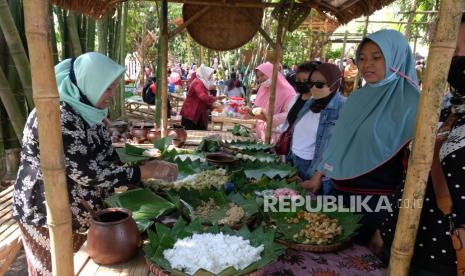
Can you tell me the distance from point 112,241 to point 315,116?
83.5 inches

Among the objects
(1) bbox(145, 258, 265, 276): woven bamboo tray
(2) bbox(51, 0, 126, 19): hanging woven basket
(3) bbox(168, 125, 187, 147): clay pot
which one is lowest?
(1) bbox(145, 258, 265, 276): woven bamboo tray

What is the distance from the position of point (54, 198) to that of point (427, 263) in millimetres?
1401

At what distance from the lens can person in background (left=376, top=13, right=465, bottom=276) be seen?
49.5 inches

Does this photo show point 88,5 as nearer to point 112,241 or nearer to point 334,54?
point 112,241

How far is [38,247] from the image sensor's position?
6.68ft

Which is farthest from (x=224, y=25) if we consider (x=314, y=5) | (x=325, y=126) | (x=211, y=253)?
(x=211, y=253)

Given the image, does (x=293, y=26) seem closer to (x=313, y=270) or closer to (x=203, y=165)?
(x=203, y=165)

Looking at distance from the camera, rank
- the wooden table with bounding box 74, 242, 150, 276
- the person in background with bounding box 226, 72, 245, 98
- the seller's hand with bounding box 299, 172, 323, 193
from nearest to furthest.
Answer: the wooden table with bounding box 74, 242, 150, 276
the seller's hand with bounding box 299, 172, 323, 193
the person in background with bounding box 226, 72, 245, 98

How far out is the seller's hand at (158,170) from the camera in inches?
83.9

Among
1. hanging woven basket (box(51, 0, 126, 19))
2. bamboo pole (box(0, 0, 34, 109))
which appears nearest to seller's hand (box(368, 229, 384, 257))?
hanging woven basket (box(51, 0, 126, 19))

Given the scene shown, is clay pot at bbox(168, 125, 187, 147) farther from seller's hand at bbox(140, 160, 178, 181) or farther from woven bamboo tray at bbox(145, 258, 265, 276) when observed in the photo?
woven bamboo tray at bbox(145, 258, 265, 276)

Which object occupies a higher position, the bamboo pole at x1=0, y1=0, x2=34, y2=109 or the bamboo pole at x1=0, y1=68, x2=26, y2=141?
the bamboo pole at x1=0, y1=0, x2=34, y2=109

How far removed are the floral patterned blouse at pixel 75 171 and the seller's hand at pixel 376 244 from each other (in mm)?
1305

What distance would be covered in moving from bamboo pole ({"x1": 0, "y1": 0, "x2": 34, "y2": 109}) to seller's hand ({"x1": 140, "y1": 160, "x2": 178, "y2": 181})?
2.57 metres
